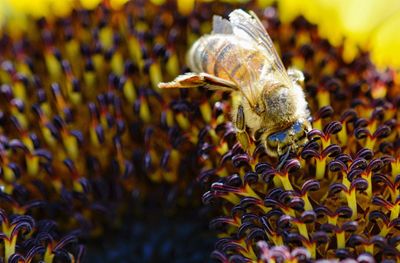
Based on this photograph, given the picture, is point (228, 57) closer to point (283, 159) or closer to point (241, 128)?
point (241, 128)

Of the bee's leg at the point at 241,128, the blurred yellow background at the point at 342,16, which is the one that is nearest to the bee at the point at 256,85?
the bee's leg at the point at 241,128

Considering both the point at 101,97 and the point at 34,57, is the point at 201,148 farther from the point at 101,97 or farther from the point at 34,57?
the point at 34,57

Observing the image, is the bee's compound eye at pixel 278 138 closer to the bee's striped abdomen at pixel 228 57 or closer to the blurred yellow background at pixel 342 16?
the bee's striped abdomen at pixel 228 57

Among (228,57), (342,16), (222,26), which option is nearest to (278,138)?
(228,57)

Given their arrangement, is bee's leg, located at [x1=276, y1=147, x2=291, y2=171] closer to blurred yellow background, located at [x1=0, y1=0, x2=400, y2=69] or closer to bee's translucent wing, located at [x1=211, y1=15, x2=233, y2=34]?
bee's translucent wing, located at [x1=211, y1=15, x2=233, y2=34]

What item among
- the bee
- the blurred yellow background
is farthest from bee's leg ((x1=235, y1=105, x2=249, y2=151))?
the blurred yellow background

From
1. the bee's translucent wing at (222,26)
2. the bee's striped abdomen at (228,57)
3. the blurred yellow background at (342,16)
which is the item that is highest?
the bee's translucent wing at (222,26)

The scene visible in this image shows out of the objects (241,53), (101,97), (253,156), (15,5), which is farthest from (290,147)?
(15,5)
